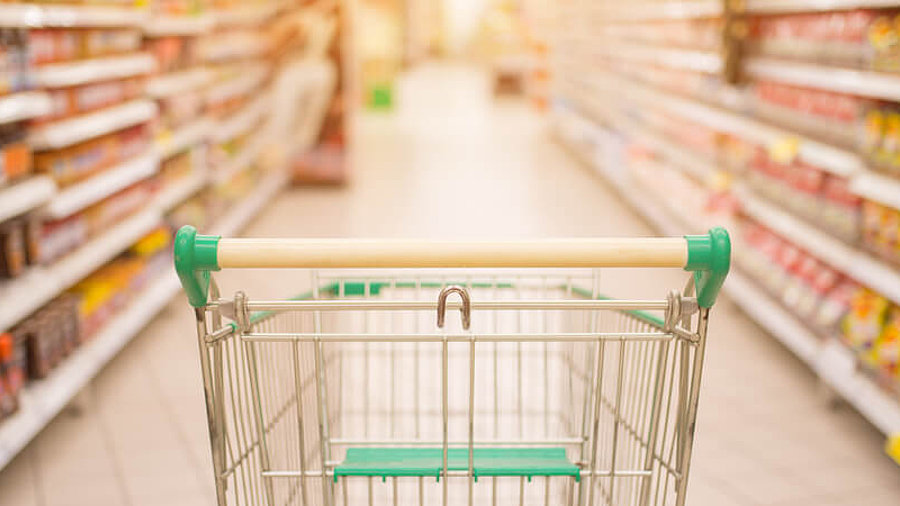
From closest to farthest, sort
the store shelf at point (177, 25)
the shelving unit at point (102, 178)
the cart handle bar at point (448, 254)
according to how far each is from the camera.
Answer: the cart handle bar at point (448, 254) → the shelving unit at point (102, 178) → the store shelf at point (177, 25)

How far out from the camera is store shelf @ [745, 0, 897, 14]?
3146 mm

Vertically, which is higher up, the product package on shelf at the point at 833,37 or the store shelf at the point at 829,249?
the product package on shelf at the point at 833,37

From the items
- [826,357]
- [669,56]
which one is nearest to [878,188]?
[826,357]

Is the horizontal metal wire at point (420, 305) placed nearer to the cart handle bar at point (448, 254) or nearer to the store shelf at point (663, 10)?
the cart handle bar at point (448, 254)

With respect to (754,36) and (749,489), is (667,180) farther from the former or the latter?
(749,489)

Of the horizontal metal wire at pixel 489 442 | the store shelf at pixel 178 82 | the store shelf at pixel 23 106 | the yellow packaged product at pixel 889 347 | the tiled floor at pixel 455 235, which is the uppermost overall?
the store shelf at pixel 178 82

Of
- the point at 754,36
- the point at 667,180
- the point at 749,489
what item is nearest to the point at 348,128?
the point at 667,180

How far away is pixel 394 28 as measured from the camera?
782 inches

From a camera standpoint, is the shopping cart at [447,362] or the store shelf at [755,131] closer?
the shopping cart at [447,362]

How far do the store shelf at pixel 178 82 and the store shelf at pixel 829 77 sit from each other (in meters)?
3.39

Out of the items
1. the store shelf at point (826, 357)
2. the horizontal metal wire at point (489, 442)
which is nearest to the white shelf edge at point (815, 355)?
the store shelf at point (826, 357)

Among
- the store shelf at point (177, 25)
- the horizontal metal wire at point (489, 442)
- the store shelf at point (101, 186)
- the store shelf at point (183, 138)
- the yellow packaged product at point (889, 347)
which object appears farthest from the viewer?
the store shelf at point (183, 138)

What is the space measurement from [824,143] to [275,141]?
16.8ft

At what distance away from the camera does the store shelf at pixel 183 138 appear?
4.54m
